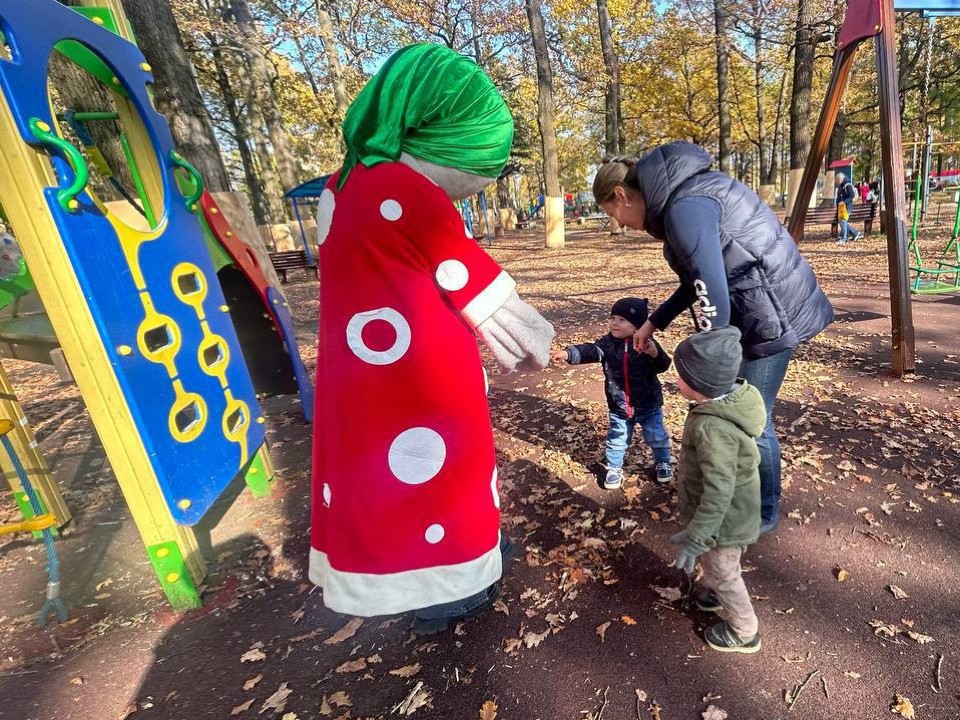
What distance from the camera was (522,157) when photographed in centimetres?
2672

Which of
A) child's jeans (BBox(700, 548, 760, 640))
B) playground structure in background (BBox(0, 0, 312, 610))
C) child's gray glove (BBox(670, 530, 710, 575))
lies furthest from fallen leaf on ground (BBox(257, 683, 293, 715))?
child's jeans (BBox(700, 548, 760, 640))

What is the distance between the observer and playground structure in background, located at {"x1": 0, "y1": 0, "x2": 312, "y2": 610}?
1.79 m

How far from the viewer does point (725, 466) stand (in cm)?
164

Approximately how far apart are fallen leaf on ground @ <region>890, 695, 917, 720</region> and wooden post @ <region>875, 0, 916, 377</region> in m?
3.13

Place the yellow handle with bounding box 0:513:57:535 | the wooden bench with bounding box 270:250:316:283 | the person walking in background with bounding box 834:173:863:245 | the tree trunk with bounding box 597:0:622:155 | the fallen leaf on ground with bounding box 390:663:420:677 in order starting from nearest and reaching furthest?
the fallen leaf on ground with bounding box 390:663:420:677 < the yellow handle with bounding box 0:513:57:535 < the person walking in background with bounding box 834:173:863:245 < the wooden bench with bounding box 270:250:316:283 < the tree trunk with bounding box 597:0:622:155

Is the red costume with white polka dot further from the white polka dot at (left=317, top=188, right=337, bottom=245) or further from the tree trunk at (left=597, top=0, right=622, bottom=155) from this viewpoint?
the tree trunk at (left=597, top=0, right=622, bottom=155)

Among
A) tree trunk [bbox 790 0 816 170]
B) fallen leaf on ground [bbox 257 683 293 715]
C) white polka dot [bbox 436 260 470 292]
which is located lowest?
fallen leaf on ground [bbox 257 683 293 715]

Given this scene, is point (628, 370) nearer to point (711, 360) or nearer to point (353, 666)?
point (711, 360)

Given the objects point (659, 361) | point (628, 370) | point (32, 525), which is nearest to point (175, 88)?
point (32, 525)

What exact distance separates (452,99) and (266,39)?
14133 mm

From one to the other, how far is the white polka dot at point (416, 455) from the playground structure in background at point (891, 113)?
3.93m

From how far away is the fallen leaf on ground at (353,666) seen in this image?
2.01 m

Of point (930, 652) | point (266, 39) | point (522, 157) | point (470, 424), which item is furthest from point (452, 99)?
point (522, 157)

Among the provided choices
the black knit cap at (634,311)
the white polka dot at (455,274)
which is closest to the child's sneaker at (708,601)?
the black knit cap at (634,311)
